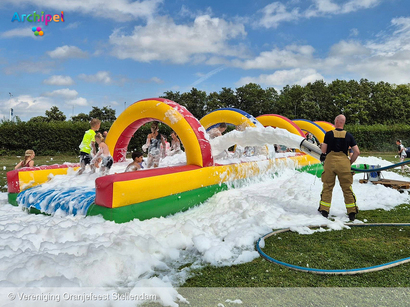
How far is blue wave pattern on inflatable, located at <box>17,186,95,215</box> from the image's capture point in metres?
3.79

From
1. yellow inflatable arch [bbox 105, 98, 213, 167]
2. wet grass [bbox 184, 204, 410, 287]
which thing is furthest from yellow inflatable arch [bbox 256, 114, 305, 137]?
wet grass [bbox 184, 204, 410, 287]

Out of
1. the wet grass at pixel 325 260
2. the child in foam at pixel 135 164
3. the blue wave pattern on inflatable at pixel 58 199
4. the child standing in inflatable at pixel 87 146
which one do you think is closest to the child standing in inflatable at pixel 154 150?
the child standing in inflatable at pixel 87 146

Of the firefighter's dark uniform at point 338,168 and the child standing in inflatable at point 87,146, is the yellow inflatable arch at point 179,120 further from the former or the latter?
the firefighter's dark uniform at point 338,168

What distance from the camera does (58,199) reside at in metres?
4.08

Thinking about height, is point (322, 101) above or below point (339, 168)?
above

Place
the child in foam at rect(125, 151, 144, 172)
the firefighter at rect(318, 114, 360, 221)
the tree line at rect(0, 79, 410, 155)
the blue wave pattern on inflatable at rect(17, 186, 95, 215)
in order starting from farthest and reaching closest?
the tree line at rect(0, 79, 410, 155) → the child in foam at rect(125, 151, 144, 172) → the firefighter at rect(318, 114, 360, 221) → the blue wave pattern on inflatable at rect(17, 186, 95, 215)

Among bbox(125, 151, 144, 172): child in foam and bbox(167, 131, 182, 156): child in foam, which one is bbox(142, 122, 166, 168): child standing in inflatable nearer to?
bbox(125, 151, 144, 172): child in foam

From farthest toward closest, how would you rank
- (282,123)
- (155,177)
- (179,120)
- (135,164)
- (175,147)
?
(282,123) → (175,147) → (179,120) → (135,164) → (155,177)

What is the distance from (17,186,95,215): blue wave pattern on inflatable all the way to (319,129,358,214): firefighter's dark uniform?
3038 millimetres

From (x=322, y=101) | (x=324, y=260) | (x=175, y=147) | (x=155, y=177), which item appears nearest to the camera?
(x=324, y=260)

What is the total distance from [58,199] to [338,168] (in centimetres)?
376

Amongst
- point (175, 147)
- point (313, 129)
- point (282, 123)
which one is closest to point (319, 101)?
point (313, 129)

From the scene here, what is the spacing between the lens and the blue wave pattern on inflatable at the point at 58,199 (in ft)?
12.4

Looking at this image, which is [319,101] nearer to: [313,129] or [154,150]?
[313,129]
